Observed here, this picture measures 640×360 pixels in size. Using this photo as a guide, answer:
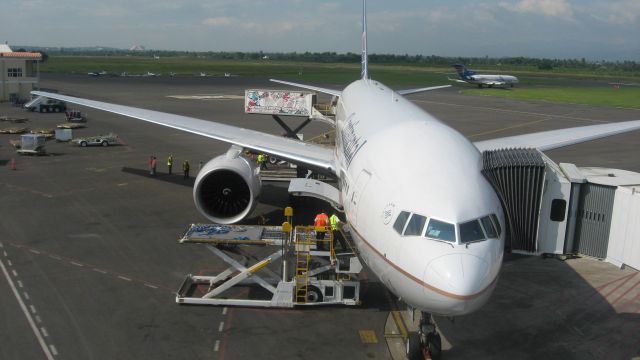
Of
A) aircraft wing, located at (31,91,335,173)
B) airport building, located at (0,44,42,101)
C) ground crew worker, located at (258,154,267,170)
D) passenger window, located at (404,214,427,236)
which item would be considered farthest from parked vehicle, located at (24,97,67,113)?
passenger window, located at (404,214,427,236)

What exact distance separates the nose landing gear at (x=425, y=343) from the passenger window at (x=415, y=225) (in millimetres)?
2361

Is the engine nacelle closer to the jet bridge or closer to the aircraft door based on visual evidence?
the aircraft door

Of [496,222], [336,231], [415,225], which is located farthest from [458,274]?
[336,231]

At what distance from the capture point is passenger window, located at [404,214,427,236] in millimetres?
9781

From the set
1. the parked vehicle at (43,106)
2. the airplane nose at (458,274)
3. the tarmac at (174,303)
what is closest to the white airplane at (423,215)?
the airplane nose at (458,274)

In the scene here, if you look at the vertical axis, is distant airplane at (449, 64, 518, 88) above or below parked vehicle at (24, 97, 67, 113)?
above

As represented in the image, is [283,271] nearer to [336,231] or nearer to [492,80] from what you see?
[336,231]

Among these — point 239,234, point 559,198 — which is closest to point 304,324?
point 239,234

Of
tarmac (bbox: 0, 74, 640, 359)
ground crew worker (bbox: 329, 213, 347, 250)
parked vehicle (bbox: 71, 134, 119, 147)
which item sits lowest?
tarmac (bbox: 0, 74, 640, 359)

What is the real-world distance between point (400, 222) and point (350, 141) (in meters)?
6.91

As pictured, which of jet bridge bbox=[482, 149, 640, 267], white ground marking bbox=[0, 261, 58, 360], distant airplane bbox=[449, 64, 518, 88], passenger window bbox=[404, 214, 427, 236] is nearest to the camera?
passenger window bbox=[404, 214, 427, 236]

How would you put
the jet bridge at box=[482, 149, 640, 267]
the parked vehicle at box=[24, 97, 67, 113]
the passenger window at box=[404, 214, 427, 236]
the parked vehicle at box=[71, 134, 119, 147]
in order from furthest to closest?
the parked vehicle at box=[24, 97, 67, 113] < the parked vehicle at box=[71, 134, 119, 147] < the jet bridge at box=[482, 149, 640, 267] < the passenger window at box=[404, 214, 427, 236]

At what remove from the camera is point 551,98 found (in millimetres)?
86312

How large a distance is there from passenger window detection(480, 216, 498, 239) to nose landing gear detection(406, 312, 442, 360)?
2.41 m
